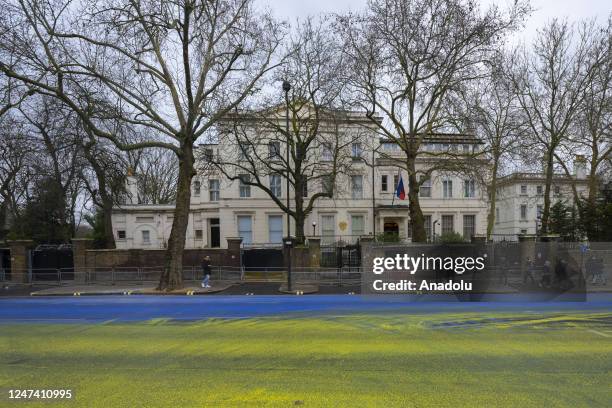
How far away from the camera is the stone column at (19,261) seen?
893 inches

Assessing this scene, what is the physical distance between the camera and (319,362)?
6598 mm

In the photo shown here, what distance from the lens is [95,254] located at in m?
24.1

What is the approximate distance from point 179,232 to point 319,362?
43.6 ft

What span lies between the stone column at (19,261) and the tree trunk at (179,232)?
35.1 feet

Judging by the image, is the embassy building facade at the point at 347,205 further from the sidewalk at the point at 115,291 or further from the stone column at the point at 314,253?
the sidewalk at the point at 115,291

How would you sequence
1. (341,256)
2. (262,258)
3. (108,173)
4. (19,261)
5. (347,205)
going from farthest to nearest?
(347,205)
(108,173)
(262,258)
(341,256)
(19,261)

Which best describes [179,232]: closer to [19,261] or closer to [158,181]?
[19,261]

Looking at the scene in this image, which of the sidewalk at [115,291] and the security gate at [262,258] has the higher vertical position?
the security gate at [262,258]

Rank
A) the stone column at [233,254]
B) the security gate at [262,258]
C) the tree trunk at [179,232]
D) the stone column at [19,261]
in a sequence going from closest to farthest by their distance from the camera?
1. the tree trunk at [179,232]
2. the stone column at [19,261]
3. the stone column at [233,254]
4. the security gate at [262,258]

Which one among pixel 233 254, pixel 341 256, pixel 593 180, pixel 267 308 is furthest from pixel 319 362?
pixel 593 180

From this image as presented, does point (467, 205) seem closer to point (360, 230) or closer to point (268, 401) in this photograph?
point (360, 230)

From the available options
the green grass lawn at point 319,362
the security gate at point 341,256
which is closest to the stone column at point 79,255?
the security gate at point 341,256

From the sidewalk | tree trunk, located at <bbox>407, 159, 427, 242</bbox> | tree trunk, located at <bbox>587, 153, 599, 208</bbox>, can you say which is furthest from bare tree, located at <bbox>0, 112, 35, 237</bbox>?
tree trunk, located at <bbox>587, 153, 599, 208</bbox>

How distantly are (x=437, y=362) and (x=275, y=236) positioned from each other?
31.7 m
